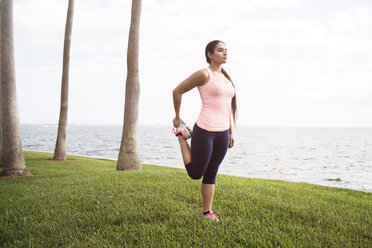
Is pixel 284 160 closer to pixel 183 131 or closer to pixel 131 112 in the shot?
pixel 131 112

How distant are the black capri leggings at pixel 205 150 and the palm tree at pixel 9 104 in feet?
29.9

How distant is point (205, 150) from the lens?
352cm

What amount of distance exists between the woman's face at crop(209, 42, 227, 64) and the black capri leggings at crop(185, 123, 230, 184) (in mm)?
953

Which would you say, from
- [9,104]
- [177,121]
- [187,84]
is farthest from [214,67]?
[9,104]

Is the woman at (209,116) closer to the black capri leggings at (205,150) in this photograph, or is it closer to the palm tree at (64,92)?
the black capri leggings at (205,150)

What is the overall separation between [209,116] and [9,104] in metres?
9.38

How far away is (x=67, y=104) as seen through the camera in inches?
637

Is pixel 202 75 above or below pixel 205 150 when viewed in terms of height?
above

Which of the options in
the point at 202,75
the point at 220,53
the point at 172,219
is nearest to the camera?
the point at 202,75

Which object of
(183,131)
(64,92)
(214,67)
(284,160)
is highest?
(214,67)

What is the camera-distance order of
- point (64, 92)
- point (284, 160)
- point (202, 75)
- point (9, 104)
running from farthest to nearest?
point (284, 160) < point (64, 92) < point (9, 104) < point (202, 75)

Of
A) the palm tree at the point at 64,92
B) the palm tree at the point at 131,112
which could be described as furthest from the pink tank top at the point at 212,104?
the palm tree at the point at 64,92

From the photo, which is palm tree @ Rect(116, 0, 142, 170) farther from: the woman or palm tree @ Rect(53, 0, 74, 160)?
the woman

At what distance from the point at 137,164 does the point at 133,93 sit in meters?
2.90
